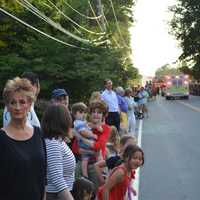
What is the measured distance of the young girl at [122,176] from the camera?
5.56m

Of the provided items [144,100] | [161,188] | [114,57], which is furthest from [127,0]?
[161,188]

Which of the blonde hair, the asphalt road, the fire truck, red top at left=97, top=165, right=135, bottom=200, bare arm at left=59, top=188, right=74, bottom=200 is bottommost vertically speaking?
the fire truck

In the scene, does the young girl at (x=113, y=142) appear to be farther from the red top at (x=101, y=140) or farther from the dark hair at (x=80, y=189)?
the dark hair at (x=80, y=189)

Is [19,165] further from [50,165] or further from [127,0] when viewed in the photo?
[127,0]

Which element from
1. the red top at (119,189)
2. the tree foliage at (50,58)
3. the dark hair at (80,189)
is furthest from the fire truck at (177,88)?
the dark hair at (80,189)

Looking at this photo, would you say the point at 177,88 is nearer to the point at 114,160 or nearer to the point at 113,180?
the point at 114,160

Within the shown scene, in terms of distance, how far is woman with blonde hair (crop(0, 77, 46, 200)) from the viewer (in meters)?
3.80

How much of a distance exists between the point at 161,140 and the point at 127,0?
46.5 metres

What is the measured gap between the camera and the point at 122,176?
219 inches

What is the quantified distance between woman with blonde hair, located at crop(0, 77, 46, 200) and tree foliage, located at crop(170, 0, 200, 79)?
228ft

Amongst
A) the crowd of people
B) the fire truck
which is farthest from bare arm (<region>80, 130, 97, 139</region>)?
the fire truck

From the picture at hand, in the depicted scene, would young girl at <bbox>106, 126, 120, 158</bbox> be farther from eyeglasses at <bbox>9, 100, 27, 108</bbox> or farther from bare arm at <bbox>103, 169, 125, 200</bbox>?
eyeglasses at <bbox>9, 100, 27, 108</bbox>

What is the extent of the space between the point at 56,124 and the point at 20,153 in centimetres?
81

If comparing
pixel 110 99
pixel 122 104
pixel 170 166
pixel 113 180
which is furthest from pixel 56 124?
pixel 122 104
